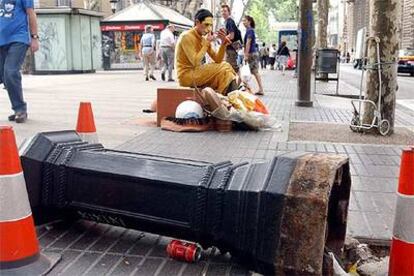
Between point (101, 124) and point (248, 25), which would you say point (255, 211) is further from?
point (248, 25)

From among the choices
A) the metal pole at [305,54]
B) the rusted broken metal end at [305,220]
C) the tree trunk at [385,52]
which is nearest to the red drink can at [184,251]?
the rusted broken metal end at [305,220]

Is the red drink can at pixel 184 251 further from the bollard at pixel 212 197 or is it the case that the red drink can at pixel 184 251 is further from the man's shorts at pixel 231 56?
the man's shorts at pixel 231 56

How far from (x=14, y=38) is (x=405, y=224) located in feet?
18.8

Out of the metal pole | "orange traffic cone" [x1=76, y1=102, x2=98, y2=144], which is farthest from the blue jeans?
the metal pole

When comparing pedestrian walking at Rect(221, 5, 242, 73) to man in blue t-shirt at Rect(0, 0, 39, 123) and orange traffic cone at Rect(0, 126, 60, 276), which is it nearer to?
man in blue t-shirt at Rect(0, 0, 39, 123)

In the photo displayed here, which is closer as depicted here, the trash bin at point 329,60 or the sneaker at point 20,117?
the sneaker at point 20,117

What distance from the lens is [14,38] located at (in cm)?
677

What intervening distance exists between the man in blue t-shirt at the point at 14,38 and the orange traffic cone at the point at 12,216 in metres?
4.53

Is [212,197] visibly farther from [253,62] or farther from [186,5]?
[186,5]

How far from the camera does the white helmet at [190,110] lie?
6.95 m

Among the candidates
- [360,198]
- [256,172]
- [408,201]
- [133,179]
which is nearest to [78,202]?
[133,179]

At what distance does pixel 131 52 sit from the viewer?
94.9ft

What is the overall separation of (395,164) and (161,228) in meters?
3.20

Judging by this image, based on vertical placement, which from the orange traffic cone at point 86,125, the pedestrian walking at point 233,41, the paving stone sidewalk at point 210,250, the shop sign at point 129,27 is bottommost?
the paving stone sidewalk at point 210,250
